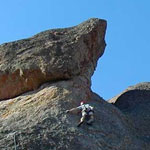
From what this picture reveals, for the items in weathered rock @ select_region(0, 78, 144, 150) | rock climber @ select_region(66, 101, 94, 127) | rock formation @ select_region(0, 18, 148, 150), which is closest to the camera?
weathered rock @ select_region(0, 78, 144, 150)

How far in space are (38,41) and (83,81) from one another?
Result: 3.00m

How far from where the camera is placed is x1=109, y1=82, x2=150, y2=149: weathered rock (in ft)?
67.1

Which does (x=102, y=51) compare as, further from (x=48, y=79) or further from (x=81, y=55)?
(x=48, y=79)

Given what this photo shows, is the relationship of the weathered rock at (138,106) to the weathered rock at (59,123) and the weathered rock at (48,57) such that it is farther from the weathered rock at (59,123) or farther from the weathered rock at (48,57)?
the weathered rock at (48,57)

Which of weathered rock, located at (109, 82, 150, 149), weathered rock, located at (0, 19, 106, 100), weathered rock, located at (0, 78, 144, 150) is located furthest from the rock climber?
weathered rock, located at (109, 82, 150, 149)

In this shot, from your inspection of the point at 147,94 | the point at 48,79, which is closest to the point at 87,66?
the point at 48,79

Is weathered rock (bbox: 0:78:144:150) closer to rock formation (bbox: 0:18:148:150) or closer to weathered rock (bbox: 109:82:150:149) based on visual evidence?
rock formation (bbox: 0:18:148:150)

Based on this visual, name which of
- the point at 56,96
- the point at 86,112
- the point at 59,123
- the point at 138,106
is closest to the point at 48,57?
the point at 56,96

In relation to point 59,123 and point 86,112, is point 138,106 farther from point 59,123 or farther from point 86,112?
point 59,123

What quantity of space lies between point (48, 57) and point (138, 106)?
5.60m

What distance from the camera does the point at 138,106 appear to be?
23391 mm

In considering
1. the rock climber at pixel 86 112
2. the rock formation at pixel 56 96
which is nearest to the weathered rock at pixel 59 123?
the rock formation at pixel 56 96

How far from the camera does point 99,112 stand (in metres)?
19.3

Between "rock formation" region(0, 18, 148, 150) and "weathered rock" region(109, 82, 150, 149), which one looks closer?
"rock formation" region(0, 18, 148, 150)
